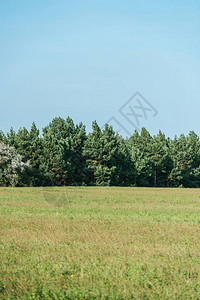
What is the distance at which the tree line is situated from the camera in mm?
66688

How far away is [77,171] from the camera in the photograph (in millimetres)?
73562

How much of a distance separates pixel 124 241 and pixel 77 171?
6215cm

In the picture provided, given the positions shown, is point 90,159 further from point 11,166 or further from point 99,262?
point 99,262

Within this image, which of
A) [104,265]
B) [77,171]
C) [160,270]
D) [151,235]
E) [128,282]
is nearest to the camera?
[128,282]

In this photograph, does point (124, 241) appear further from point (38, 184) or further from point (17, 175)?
point (38, 184)

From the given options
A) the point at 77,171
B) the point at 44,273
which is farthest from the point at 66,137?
the point at 44,273

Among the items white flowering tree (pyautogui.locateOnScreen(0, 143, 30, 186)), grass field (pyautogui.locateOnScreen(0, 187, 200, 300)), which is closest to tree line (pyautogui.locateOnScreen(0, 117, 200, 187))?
white flowering tree (pyautogui.locateOnScreen(0, 143, 30, 186))

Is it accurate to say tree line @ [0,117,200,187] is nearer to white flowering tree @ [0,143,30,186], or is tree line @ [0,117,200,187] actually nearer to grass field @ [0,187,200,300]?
white flowering tree @ [0,143,30,186]

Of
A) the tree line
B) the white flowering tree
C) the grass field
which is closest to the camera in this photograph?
the grass field

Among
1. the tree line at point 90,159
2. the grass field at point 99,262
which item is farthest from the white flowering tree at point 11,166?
the grass field at point 99,262

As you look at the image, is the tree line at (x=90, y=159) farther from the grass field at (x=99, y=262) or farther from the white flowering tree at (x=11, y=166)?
the grass field at (x=99, y=262)

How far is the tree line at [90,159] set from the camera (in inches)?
2625

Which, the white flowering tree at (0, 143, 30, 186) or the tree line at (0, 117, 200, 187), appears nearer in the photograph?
the white flowering tree at (0, 143, 30, 186)

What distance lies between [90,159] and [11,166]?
19.3m
